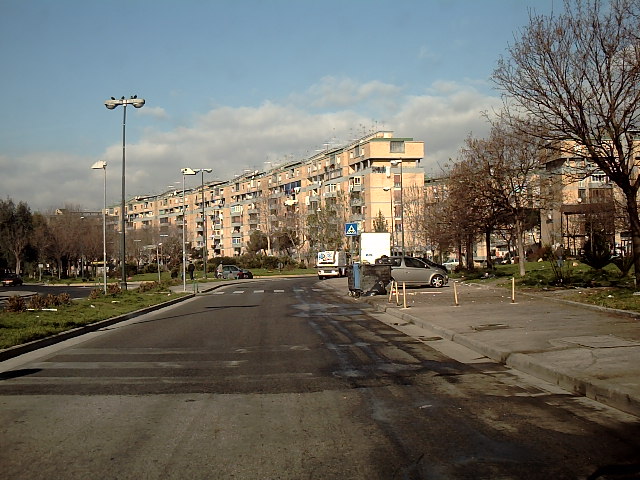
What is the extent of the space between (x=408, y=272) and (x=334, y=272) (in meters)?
26.0

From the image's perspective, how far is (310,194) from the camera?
115 meters

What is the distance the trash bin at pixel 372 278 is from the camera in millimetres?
29844

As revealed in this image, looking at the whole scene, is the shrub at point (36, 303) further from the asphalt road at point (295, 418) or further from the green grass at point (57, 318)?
the asphalt road at point (295, 418)

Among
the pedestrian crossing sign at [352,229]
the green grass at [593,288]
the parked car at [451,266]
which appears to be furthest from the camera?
the parked car at [451,266]

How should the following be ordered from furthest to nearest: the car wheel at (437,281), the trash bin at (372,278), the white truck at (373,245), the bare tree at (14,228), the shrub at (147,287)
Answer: the bare tree at (14,228)
the white truck at (373,245)
the shrub at (147,287)
the car wheel at (437,281)
the trash bin at (372,278)

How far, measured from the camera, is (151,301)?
28547 mm

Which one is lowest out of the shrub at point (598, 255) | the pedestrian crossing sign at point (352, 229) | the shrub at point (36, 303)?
the shrub at point (36, 303)

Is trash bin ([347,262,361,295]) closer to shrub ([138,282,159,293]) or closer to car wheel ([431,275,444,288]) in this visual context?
car wheel ([431,275,444,288])

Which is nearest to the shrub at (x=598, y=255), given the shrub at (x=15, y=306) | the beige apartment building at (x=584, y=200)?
the beige apartment building at (x=584, y=200)

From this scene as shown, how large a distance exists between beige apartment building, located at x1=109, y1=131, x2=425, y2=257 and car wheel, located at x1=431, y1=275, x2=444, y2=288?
30741mm

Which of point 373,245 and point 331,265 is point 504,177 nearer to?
point 373,245

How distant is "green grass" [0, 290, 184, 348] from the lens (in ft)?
47.9

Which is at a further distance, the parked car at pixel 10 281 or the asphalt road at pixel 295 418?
the parked car at pixel 10 281

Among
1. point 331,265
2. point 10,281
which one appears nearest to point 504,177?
point 331,265
